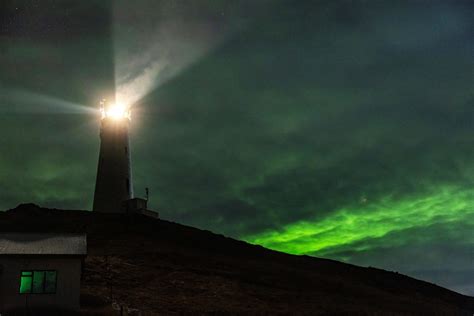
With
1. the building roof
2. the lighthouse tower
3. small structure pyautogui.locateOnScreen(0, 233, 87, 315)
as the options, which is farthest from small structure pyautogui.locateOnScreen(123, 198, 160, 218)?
small structure pyautogui.locateOnScreen(0, 233, 87, 315)

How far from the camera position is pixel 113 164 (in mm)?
64688

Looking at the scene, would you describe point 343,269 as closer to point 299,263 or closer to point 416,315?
point 299,263

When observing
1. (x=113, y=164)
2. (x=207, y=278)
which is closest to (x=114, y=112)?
(x=113, y=164)

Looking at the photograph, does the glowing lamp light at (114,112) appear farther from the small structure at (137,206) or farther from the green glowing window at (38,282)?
the green glowing window at (38,282)

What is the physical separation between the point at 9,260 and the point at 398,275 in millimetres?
52671

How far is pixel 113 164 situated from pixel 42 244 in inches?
1436

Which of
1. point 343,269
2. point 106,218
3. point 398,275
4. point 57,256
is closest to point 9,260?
point 57,256

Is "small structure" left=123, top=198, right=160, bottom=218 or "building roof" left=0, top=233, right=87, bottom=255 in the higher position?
"small structure" left=123, top=198, right=160, bottom=218

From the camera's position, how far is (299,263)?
58062 millimetres

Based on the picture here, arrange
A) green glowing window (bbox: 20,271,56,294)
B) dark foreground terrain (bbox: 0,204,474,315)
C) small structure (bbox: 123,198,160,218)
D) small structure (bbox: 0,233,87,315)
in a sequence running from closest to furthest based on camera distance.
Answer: small structure (bbox: 0,233,87,315)
green glowing window (bbox: 20,271,56,294)
dark foreground terrain (bbox: 0,204,474,315)
small structure (bbox: 123,198,160,218)

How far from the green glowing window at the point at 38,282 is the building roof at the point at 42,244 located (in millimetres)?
1159

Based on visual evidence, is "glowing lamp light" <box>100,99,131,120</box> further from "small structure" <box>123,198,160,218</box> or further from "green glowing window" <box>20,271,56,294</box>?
"green glowing window" <box>20,271,56,294</box>

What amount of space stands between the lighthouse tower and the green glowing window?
34302 mm

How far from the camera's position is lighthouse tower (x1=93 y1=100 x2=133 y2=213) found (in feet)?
206
